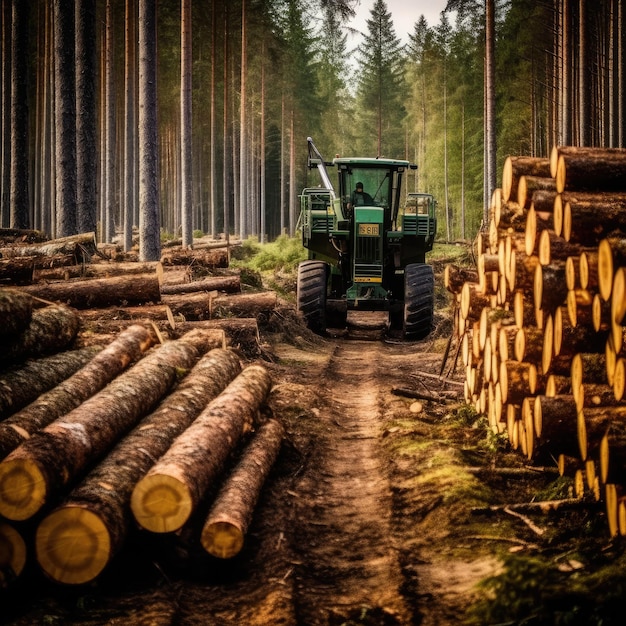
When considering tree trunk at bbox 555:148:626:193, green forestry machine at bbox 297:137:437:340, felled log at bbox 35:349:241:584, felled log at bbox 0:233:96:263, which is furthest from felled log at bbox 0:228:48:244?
tree trunk at bbox 555:148:626:193

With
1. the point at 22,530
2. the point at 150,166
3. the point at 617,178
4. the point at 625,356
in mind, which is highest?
the point at 150,166

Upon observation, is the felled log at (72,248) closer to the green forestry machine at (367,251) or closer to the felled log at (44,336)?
Result: the green forestry machine at (367,251)

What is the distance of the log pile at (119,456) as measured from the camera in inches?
161

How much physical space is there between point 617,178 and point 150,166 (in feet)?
37.5

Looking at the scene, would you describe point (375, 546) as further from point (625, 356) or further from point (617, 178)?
point (617, 178)

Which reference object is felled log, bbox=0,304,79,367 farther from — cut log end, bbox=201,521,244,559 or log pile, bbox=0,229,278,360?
cut log end, bbox=201,521,244,559

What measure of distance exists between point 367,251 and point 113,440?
8645 mm

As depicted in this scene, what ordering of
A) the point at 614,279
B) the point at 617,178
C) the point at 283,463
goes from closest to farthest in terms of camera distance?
1. the point at 614,279
2. the point at 617,178
3. the point at 283,463

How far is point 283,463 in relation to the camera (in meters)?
6.31

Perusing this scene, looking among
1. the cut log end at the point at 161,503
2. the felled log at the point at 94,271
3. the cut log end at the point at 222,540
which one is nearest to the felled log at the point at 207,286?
the felled log at the point at 94,271

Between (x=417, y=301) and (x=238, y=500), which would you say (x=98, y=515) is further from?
(x=417, y=301)

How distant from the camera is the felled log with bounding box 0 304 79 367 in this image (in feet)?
20.1

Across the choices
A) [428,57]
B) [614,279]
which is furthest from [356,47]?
[614,279]

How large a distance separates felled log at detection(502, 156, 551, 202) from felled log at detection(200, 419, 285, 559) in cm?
310
